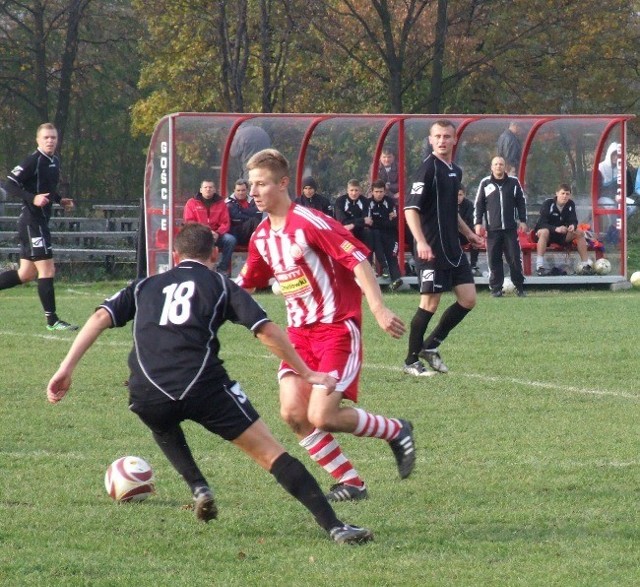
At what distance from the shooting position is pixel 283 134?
18.8 meters

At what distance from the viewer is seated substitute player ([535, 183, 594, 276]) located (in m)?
18.6

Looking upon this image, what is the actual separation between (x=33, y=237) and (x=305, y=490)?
333 inches

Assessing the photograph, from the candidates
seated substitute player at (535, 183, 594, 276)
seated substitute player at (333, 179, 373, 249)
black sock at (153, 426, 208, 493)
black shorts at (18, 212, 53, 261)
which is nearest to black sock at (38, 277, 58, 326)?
black shorts at (18, 212, 53, 261)

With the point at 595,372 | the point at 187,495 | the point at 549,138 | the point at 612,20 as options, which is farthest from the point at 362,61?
the point at 187,495

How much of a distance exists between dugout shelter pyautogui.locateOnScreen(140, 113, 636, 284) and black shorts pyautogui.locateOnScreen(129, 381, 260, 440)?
1315cm

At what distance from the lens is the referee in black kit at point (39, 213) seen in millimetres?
12859

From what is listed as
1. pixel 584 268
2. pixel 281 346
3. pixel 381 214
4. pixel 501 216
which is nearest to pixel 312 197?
pixel 381 214

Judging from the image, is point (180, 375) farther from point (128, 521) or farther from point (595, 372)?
point (595, 372)

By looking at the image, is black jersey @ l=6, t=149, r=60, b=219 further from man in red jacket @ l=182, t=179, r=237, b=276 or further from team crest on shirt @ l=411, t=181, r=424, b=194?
team crest on shirt @ l=411, t=181, r=424, b=194

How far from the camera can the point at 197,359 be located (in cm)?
504

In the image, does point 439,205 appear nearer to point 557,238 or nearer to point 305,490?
point 305,490

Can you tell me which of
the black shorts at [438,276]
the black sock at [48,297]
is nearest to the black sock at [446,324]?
the black shorts at [438,276]

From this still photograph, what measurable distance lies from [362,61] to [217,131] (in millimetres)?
10760

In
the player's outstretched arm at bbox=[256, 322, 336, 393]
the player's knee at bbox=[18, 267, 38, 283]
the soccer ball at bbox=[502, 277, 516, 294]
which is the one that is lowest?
the soccer ball at bbox=[502, 277, 516, 294]
